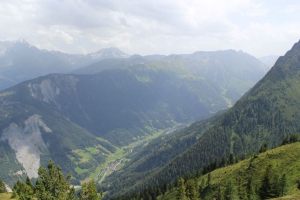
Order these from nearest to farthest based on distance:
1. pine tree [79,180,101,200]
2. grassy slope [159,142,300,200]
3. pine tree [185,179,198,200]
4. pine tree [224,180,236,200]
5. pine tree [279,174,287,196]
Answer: pine tree [79,180,101,200] → pine tree [279,174,287,196] → pine tree [224,180,236,200] → grassy slope [159,142,300,200] → pine tree [185,179,198,200]

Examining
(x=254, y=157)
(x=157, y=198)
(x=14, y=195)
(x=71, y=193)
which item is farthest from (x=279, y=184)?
(x=14, y=195)

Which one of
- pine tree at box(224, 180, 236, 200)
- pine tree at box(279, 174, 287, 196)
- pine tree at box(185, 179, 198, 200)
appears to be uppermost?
pine tree at box(279, 174, 287, 196)

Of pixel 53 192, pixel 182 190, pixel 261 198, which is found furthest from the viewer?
pixel 182 190

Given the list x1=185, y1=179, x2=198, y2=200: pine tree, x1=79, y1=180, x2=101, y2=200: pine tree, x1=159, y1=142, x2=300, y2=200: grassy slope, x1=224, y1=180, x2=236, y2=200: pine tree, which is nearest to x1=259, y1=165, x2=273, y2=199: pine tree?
x1=159, y1=142, x2=300, y2=200: grassy slope

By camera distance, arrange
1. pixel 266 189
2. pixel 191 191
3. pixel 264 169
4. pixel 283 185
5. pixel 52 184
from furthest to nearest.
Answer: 1. pixel 264 169
2. pixel 191 191
3. pixel 266 189
4. pixel 283 185
5. pixel 52 184


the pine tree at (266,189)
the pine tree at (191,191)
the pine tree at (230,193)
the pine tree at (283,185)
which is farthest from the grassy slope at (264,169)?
the pine tree at (230,193)

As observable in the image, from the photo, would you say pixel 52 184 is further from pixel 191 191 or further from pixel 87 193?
pixel 191 191

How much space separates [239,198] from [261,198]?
27.2ft

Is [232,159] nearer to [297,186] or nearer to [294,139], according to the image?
[294,139]

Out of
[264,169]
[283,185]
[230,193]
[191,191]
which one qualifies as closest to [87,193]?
[230,193]

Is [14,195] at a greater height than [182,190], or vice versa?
[14,195]

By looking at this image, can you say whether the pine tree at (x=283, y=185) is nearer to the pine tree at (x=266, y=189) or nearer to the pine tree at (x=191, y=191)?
the pine tree at (x=266, y=189)

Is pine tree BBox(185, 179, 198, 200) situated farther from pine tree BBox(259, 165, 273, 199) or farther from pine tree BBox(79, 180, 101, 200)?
pine tree BBox(79, 180, 101, 200)

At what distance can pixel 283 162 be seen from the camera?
10556 cm
